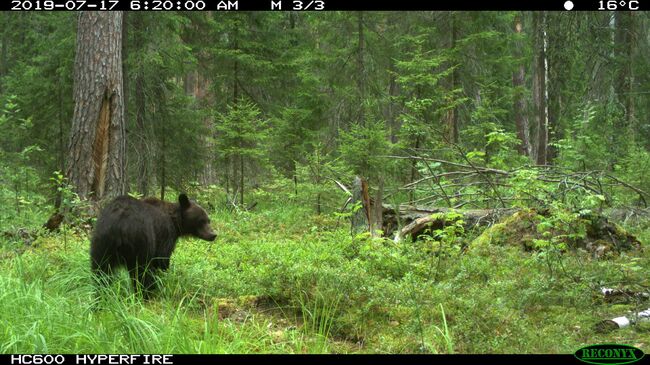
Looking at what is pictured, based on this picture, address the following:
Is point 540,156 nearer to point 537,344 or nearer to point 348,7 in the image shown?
point 348,7

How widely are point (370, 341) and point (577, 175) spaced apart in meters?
5.72

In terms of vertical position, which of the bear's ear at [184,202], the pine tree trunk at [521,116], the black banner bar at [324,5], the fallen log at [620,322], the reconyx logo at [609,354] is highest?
A: the black banner bar at [324,5]

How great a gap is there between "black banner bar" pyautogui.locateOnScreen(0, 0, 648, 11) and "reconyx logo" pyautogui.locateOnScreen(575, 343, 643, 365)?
5.32 meters

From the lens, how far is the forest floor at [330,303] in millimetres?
4379

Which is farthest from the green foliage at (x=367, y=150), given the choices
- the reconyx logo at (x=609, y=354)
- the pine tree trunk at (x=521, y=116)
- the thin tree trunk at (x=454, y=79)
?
the pine tree trunk at (x=521, y=116)

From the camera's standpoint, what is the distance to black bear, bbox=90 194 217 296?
5938 millimetres

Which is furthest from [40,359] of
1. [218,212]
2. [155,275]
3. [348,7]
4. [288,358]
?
[348,7]

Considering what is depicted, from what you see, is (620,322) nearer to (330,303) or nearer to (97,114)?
(330,303)

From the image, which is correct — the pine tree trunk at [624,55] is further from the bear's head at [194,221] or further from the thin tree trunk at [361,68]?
the thin tree trunk at [361,68]

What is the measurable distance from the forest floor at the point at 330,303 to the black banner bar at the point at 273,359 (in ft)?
0.29

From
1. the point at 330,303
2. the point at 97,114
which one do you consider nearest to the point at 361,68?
the point at 97,114

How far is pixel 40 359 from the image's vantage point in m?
3.95

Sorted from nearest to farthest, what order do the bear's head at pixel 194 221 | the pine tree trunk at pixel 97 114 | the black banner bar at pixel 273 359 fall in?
the black banner bar at pixel 273 359 < the bear's head at pixel 194 221 < the pine tree trunk at pixel 97 114

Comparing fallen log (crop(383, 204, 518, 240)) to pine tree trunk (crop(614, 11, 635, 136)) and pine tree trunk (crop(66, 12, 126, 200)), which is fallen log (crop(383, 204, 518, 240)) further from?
pine tree trunk (crop(66, 12, 126, 200))
